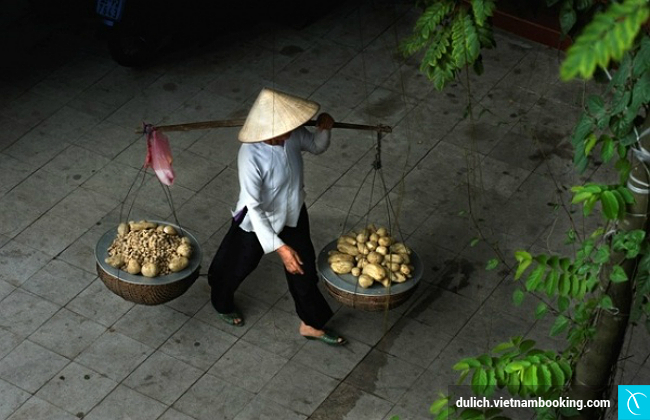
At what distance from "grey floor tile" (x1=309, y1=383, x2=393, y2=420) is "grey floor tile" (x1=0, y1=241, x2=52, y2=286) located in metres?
2.15

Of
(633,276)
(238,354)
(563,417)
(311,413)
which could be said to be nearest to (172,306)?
(238,354)

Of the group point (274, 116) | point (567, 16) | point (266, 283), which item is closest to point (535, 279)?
point (567, 16)

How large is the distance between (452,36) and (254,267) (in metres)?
2.50

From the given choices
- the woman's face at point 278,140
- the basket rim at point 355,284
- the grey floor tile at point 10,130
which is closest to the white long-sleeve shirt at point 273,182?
the woman's face at point 278,140

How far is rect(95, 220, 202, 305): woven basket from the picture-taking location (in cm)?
691

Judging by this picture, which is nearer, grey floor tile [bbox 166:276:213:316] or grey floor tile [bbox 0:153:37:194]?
grey floor tile [bbox 166:276:213:316]

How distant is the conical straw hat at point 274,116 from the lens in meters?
6.43

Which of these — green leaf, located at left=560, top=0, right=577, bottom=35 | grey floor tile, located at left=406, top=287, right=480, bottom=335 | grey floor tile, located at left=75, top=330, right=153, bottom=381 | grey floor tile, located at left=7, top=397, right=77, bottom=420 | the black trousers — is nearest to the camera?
green leaf, located at left=560, top=0, right=577, bottom=35

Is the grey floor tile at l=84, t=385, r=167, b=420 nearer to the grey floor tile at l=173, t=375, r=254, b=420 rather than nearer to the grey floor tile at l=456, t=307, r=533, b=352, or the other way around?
the grey floor tile at l=173, t=375, r=254, b=420

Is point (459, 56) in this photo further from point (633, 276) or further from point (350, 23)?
point (350, 23)

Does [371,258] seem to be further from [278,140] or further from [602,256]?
[602,256]

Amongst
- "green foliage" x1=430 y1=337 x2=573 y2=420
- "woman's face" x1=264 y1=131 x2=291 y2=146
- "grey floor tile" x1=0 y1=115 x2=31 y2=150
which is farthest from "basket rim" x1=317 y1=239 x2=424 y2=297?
"grey floor tile" x1=0 y1=115 x2=31 y2=150

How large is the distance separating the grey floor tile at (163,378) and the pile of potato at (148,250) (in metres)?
0.57

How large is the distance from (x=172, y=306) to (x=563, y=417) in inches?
124
